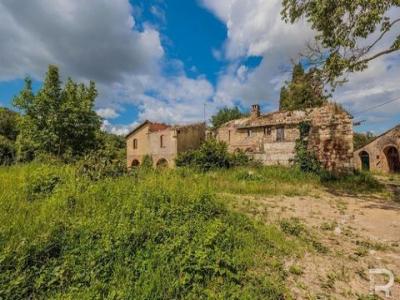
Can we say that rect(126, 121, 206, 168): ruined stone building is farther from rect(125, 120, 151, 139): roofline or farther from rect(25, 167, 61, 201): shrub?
rect(25, 167, 61, 201): shrub

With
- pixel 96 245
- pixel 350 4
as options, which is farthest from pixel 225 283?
pixel 350 4

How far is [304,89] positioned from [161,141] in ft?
63.8

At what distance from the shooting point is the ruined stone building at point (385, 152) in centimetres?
2309

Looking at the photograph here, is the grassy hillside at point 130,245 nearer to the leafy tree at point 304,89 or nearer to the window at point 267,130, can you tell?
the leafy tree at point 304,89

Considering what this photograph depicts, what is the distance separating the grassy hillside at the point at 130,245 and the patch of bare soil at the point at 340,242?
280mm

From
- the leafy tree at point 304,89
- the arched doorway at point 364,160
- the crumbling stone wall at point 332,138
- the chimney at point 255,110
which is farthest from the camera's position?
the arched doorway at point 364,160

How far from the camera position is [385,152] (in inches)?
947

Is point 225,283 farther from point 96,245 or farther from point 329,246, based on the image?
point 329,246

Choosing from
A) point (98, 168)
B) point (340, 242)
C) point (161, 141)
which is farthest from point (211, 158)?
point (161, 141)

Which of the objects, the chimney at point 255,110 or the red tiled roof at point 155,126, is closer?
the chimney at point 255,110

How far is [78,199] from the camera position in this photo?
3986 mm

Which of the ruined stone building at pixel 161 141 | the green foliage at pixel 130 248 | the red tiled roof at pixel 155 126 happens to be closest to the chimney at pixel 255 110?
the ruined stone building at pixel 161 141

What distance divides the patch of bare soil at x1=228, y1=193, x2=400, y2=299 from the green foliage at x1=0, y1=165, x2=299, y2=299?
327 millimetres

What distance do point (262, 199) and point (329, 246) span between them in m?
3.37
